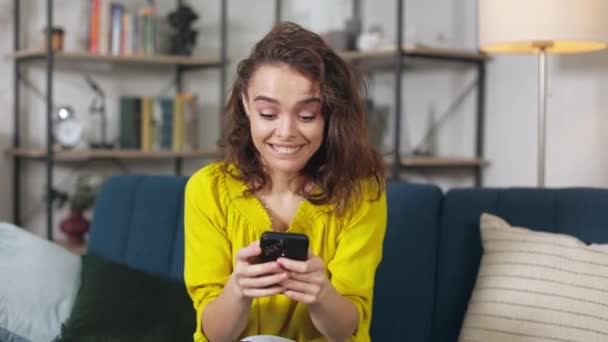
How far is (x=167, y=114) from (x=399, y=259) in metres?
1.96

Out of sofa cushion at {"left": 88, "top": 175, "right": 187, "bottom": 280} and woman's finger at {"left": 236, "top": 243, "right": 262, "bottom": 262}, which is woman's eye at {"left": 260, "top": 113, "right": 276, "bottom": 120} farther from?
sofa cushion at {"left": 88, "top": 175, "right": 187, "bottom": 280}

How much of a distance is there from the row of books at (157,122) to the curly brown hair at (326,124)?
81.8 inches

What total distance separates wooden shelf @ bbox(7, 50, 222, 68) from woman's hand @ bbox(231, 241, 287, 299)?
225 centimetres

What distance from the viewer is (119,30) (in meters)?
3.52

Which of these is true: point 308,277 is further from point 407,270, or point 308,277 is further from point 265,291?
point 407,270

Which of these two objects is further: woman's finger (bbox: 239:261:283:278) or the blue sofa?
the blue sofa

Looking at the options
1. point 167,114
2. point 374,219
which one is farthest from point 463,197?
point 167,114

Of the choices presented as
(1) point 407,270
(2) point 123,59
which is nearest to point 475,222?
(1) point 407,270

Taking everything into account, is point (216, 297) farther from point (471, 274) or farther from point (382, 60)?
point (382, 60)

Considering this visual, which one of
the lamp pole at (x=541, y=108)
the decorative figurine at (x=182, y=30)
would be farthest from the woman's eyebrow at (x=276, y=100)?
the decorative figurine at (x=182, y=30)

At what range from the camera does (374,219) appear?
1.57 m

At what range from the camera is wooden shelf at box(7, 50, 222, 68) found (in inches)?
133

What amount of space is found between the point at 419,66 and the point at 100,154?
143 centimetres

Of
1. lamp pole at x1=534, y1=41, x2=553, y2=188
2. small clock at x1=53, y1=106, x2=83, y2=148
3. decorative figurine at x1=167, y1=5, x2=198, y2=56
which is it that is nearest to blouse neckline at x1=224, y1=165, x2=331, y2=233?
lamp pole at x1=534, y1=41, x2=553, y2=188
